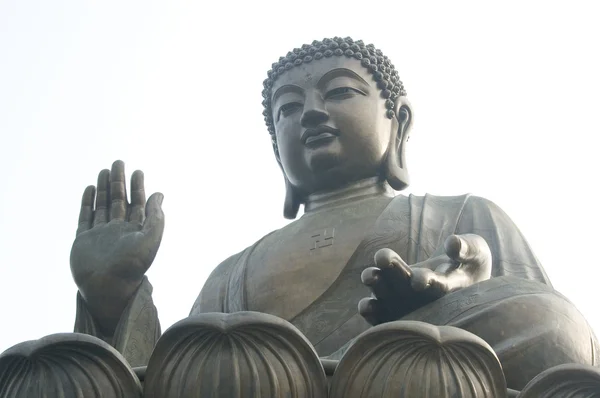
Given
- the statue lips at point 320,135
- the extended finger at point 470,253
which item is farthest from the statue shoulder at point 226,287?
the extended finger at point 470,253

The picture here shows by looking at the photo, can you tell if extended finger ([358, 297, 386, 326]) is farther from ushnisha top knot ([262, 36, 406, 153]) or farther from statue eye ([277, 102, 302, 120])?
ushnisha top knot ([262, 36, 406, 153])

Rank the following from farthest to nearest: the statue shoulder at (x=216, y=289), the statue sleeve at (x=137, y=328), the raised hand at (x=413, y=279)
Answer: the statue shoulder at (x=216, y=289) < the statue sleeve at (x=137, y=328) < the raised hand at (x=413, y=279)

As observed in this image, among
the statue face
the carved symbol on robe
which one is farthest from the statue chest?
the statue face

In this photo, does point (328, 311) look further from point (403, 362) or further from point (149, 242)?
point (403, 362)

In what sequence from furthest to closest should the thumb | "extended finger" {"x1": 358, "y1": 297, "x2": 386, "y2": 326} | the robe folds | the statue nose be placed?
the statue nose, the thumb, "extended finger" {"x1": 358, "y1": 297, "x2": 386, "y2": 326}, the robe folds

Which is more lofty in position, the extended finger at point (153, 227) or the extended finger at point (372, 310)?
the extended finger at point (153, 227)

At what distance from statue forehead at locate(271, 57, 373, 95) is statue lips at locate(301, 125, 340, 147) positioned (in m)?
0.34

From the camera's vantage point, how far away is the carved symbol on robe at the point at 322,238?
806 centimetres

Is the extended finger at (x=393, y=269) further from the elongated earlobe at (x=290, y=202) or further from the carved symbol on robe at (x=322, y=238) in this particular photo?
the elongated earlobe at (x=290, y=202)

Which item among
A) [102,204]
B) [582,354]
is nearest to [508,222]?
[582,354]

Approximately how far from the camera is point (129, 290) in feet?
24.4

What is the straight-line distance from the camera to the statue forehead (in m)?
8.77

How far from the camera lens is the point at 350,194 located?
8664 millimetres

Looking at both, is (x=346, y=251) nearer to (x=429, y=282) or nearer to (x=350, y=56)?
(x=429, y=282)
